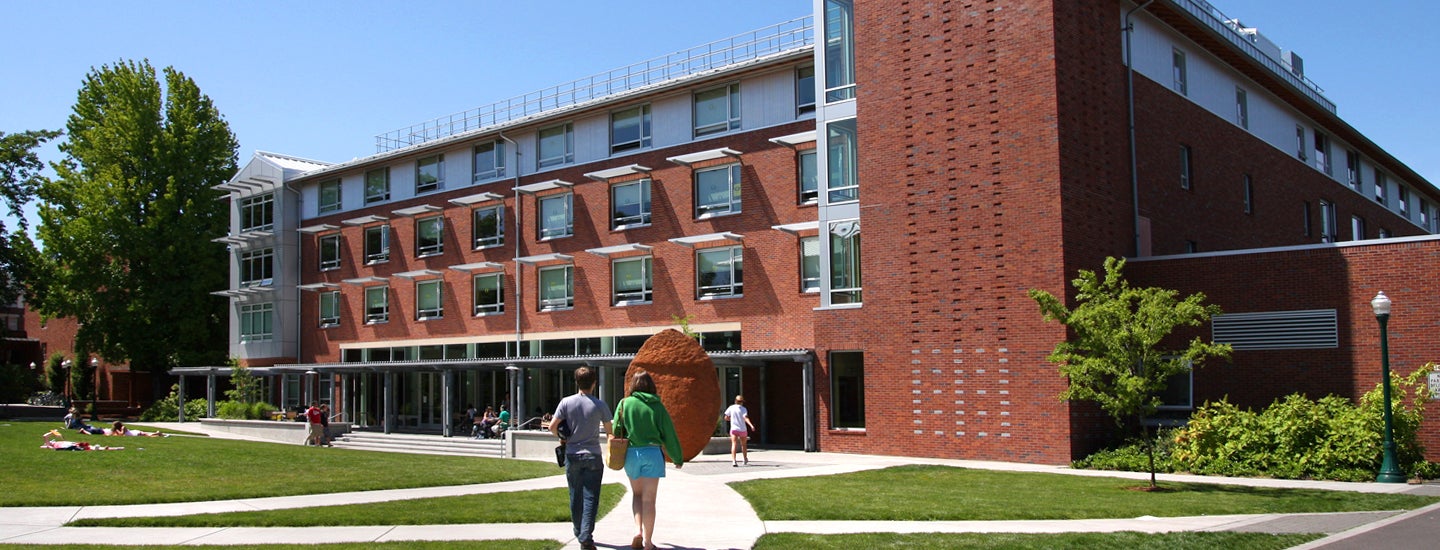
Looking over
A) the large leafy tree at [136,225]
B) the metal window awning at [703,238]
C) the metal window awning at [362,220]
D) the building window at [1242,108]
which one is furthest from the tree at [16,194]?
the building window at [1242,108]

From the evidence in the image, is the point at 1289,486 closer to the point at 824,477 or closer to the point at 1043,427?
the point at 1043,427

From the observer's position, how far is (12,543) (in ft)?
37.4

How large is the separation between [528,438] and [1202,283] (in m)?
16.8

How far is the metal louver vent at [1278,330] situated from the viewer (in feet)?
78.7

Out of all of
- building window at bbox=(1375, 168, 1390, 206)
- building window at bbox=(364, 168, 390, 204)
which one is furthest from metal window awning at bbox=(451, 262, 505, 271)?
building window at bbox=(1375, 168, 1390, 206)

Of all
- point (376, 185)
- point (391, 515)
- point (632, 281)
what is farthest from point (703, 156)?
point (391, 515)

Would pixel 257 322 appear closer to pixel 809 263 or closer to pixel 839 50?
pixel 809 263

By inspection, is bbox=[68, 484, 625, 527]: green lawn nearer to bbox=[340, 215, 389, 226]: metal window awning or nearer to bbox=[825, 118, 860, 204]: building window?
bbox=[825, 118, 860, 204]: building window

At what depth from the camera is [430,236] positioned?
143 ft

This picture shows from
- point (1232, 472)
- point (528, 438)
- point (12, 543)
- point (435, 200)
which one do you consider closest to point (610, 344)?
point (528, 438)

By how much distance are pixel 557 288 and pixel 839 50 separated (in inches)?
558

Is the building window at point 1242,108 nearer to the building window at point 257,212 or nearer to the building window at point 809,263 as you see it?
the building window at point 809,263

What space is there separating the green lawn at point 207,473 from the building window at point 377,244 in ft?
57.6

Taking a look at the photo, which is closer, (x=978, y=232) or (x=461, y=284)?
(x=978, y=232)
